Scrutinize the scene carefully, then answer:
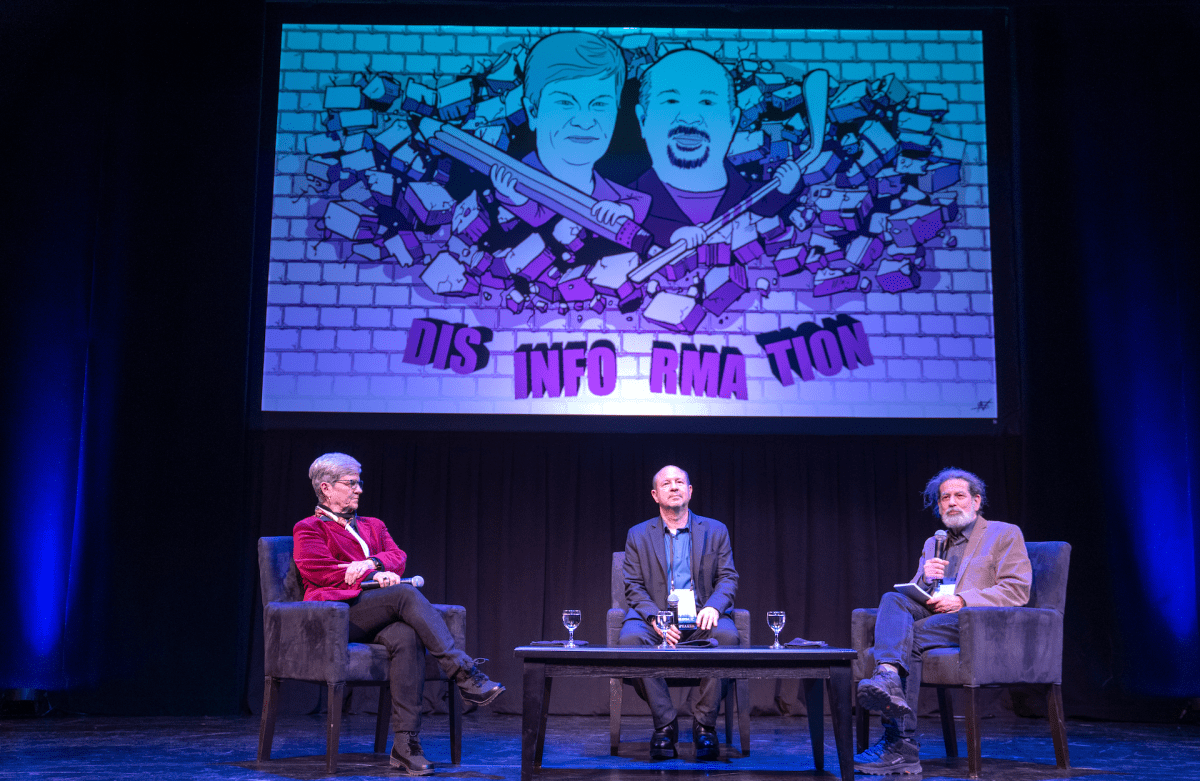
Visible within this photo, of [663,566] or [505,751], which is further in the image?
[663,566]

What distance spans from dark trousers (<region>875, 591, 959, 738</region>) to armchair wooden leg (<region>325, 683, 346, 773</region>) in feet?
6.01

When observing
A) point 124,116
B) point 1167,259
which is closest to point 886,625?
point 1167,259

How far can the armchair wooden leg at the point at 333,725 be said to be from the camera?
3.38 metres

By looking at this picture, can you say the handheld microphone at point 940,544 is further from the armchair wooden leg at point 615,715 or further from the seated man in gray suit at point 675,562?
the armchair wooden leg at point 615,715

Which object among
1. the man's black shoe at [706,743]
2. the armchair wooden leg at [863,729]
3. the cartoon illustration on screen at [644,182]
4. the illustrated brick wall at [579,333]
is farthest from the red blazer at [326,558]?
the cartoon illustration on screen at [644,182]

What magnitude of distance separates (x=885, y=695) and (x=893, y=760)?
27 cm

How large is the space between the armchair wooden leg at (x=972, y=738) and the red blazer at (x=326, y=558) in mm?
2098

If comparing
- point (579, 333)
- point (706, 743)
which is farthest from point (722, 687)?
point (579, 333)

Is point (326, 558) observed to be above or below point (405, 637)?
above

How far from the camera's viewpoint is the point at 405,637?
3594 millimetres

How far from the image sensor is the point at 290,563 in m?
3.90

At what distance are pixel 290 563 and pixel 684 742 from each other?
176 cm

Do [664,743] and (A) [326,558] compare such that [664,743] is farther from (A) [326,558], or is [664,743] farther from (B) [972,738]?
(A) [326,558]

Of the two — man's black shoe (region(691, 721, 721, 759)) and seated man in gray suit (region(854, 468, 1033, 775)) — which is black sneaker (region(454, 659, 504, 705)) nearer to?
man's black shoe (region(691, 721, 721, 759))
